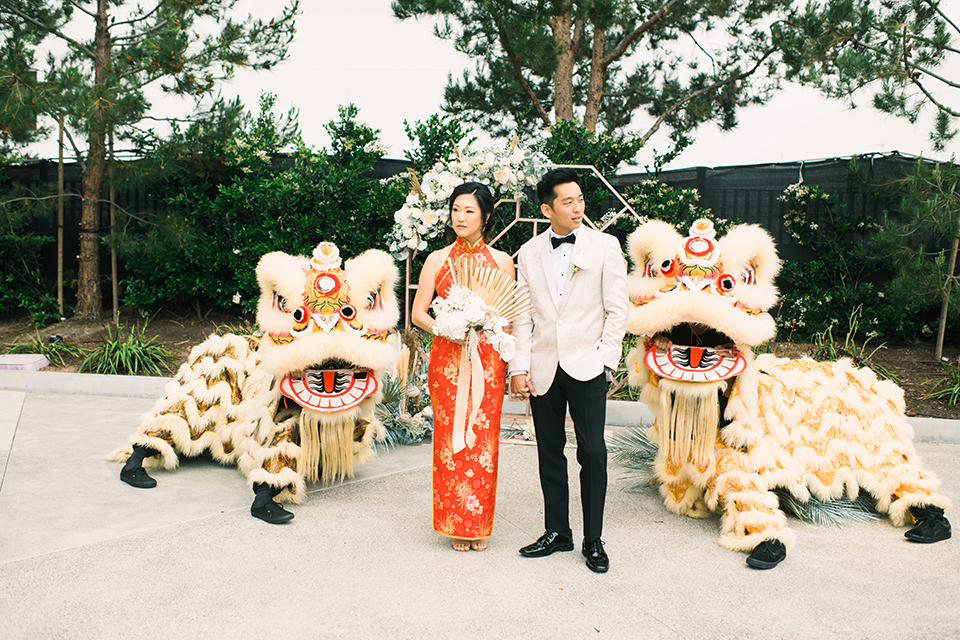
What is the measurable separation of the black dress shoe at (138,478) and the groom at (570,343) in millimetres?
2097

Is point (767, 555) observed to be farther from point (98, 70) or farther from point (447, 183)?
point (98, 70)

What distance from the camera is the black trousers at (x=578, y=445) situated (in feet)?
9.23

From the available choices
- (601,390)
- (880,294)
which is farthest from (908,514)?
(880,294)

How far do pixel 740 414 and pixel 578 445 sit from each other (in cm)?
83

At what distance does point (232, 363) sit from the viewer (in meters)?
3.95

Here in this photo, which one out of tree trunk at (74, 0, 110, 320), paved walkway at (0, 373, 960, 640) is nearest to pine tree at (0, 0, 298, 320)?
tree trunk at (74, 0, 110, 320)

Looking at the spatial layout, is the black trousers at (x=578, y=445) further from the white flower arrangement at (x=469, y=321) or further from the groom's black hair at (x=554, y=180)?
the groom's black hair at (x=554, y=180)

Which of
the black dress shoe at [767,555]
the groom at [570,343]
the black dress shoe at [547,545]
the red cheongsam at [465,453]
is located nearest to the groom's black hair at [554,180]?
Answer: the groom at [570,343]

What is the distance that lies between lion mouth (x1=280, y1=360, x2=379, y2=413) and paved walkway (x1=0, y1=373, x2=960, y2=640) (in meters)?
0.57

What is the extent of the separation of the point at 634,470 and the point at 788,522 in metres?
0.91

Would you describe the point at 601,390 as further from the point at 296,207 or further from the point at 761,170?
the point at 761,170

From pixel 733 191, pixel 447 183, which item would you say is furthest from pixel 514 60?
pixel 447 183

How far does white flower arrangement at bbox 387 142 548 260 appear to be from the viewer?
4.77m

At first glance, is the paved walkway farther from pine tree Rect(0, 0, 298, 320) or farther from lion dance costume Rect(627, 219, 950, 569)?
pine tree Rect(0, 0, 298, 320)
